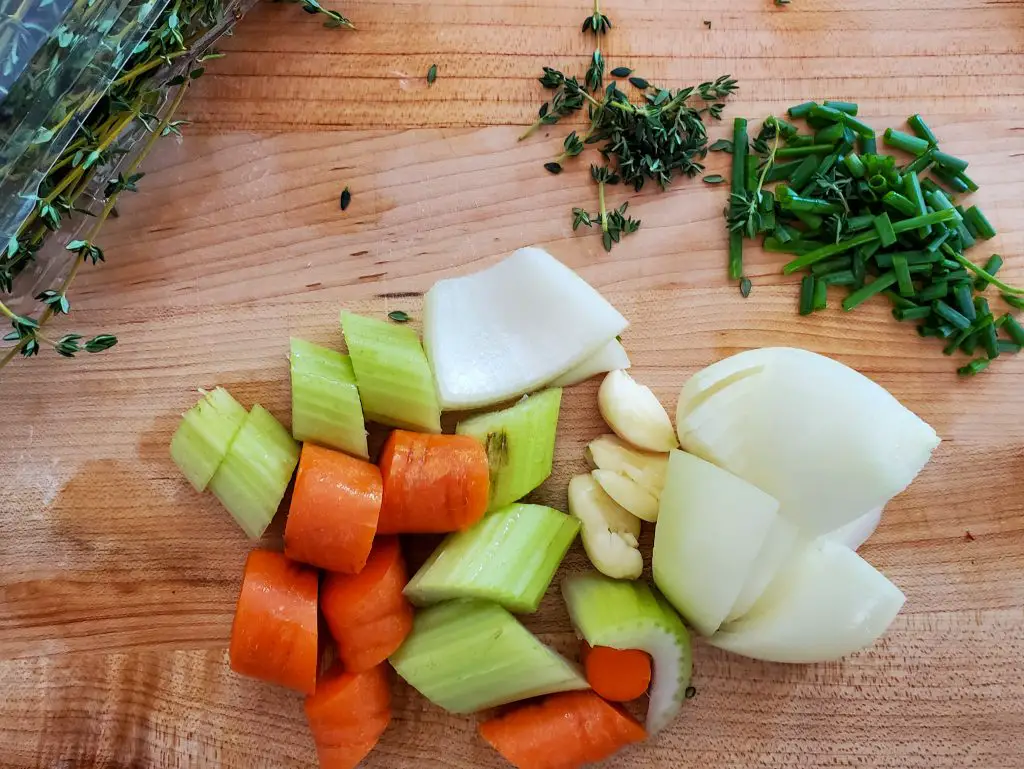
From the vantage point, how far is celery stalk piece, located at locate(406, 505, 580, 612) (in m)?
1.60

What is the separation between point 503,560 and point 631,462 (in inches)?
13.7

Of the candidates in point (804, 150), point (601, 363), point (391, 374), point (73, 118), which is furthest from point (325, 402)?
point (804, 150)

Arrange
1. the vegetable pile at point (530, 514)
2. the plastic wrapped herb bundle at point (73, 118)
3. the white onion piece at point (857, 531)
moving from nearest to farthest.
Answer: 1. the plastic wrapped herb bundle at point (73, 118)
2. the vegetable pile at point (530, 514)
3. the white onion piece at point (857, 531)

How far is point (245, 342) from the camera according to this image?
1767mm

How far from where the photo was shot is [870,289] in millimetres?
1754

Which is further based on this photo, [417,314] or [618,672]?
[417,314]

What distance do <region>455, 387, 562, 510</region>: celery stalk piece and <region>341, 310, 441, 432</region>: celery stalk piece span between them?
10cm

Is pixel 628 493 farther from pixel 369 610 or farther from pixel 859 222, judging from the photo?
pixel 859 222

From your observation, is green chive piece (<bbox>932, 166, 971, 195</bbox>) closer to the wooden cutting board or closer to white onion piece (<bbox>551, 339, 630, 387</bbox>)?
the wooden cutting board

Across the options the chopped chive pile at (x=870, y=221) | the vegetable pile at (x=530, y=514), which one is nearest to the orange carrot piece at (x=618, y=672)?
the vegetable pile at (x=530, y=514)

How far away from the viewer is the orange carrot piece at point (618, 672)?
165 centimetres

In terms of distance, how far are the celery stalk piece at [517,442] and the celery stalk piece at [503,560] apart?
5 cm

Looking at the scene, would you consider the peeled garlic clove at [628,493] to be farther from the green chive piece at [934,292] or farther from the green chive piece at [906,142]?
the green chive piece at [906,142]

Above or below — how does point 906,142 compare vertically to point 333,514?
above
